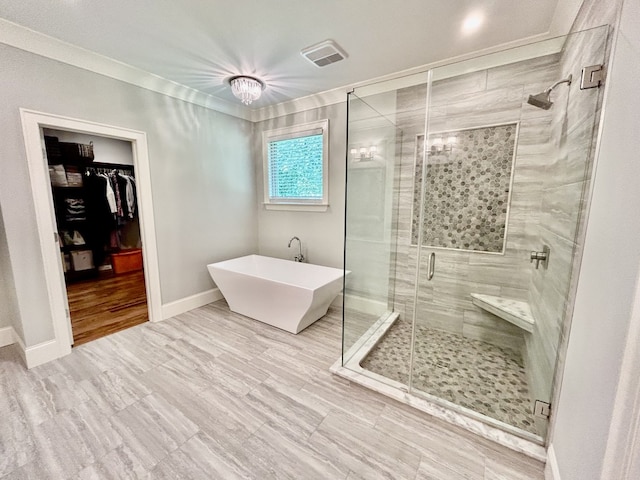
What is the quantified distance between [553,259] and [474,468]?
135 cm

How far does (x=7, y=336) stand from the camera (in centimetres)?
239

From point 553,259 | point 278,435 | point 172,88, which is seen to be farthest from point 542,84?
point 172,88

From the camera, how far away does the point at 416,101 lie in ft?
8.57

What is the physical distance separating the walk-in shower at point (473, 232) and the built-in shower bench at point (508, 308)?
0.01 meters

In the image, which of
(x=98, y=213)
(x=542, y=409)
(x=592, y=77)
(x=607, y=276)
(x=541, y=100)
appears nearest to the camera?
(x=607, y=276)

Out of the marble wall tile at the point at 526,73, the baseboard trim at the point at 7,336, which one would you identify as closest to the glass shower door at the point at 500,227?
the marble wall tile at the point at 526,73

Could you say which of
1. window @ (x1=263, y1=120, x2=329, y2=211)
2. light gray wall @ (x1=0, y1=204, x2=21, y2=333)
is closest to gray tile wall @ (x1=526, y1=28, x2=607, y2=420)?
window @ (x1=263, y1=120, x2=329, y2=211)

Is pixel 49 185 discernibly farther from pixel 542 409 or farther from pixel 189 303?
pixel 542 409

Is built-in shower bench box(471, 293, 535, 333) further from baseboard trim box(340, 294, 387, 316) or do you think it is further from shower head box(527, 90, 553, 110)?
shower head box(527, 90, 553, 110)

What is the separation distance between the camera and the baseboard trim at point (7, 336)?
93.1 inches

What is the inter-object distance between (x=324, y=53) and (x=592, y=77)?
181cm

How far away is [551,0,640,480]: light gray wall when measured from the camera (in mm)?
802

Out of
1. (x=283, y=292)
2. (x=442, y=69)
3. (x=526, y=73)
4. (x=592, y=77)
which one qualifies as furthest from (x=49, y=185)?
(x=526, y=73)

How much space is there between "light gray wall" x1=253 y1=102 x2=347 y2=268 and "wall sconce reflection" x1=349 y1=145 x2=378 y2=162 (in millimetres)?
499
